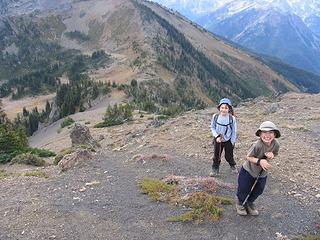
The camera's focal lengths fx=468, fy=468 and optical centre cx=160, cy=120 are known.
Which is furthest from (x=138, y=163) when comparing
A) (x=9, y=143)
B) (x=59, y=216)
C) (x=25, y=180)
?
(x=9, y=143)

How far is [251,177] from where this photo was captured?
43.5 feet

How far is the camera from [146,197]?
15.9 meters

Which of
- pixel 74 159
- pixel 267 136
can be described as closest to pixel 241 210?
pixel 267 136

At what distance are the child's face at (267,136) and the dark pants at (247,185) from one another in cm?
123

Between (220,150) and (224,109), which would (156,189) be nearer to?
(220,150)

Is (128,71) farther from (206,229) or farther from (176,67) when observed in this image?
(206,229)

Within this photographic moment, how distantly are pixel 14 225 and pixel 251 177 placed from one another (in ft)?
23.5

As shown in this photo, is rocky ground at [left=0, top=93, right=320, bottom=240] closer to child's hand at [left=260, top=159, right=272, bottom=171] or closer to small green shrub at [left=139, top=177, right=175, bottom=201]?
small green shrub at [left=139, top=177, right=175, bottom=201]

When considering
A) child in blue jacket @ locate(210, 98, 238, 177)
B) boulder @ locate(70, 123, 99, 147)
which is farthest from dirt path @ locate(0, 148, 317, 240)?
boulder @ locate(70, 123, 99, 147)

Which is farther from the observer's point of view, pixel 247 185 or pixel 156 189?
pixel 156 189

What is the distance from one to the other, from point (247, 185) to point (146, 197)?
3.95 meters

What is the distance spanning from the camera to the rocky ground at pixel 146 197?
43.8 ft

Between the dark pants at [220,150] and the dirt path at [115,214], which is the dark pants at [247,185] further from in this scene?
the dark pants at [220,150]

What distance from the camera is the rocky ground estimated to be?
13.4 metres
